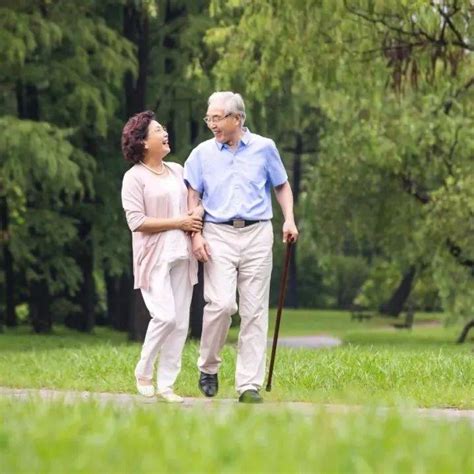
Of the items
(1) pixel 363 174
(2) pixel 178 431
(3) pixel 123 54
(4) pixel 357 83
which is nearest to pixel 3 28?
(3) pixel 123 54

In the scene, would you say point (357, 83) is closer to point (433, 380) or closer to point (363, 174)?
point (433, 380)

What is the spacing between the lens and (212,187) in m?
11.6

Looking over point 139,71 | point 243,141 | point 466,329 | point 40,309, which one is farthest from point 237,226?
point 466,329

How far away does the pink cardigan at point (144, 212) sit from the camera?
11.6 m

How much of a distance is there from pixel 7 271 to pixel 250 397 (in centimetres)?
2582

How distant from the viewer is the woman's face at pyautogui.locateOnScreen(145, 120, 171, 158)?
11719mm

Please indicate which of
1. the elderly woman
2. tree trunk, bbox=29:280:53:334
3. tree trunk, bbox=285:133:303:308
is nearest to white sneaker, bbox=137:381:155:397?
the elderly woman

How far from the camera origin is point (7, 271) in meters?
36.2

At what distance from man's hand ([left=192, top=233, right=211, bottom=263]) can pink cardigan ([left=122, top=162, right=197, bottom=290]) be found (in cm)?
11

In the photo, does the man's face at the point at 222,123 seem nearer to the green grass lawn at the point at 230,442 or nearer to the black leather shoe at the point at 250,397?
the black leather shoe at the point at 250,397

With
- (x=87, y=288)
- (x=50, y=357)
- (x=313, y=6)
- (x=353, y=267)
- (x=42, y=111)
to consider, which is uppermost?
(x=313, y=6)

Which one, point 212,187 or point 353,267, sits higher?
point 212,187

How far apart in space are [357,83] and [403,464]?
1749 cm

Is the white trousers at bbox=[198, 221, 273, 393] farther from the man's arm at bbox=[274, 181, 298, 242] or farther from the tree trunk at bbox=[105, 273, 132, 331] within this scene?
the tree trunk at bbox=[105, 273, 132, 331]
